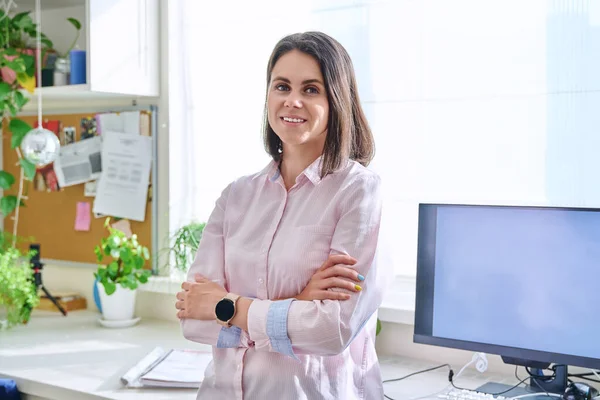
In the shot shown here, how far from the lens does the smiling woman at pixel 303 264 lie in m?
1.51

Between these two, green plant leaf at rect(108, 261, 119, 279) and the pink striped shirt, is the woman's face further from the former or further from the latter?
green plant leaf at rect(108, 261, 119, 279)

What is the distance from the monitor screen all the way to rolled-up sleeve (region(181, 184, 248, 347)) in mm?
480

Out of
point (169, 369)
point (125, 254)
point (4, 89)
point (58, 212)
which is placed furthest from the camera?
point (58, 212)

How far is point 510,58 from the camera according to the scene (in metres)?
2.09

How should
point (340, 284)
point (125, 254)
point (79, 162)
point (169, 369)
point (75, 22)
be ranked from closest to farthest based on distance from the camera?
point (340, 284), point (169, 369), point (125, 254), point (75, 22), point (79, 162)

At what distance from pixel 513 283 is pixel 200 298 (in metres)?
0.70

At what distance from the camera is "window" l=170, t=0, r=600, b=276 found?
6.51 ft

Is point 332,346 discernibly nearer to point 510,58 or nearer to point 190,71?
point 510,58

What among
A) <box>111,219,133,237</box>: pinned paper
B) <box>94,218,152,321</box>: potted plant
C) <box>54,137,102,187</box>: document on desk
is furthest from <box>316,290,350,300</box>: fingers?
<box>54,137,102,187</box>: document on desk

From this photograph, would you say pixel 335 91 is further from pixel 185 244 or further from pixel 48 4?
pixel 48 4

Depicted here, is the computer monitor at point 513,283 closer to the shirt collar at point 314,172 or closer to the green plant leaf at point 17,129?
the shirt collar at point 314,172

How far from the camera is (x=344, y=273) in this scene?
59.0 inches

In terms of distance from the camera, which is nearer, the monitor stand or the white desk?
the monitor stand

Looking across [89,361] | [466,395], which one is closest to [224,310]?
[466,395]
